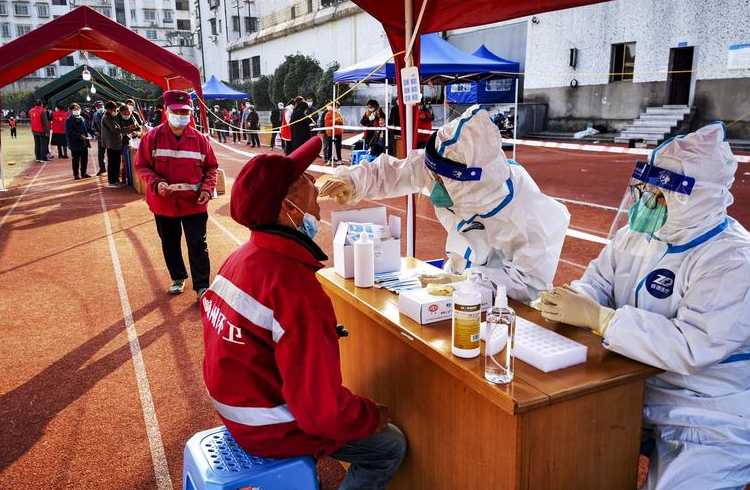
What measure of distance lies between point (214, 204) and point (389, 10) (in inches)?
280

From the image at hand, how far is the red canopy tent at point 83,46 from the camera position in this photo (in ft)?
29.4

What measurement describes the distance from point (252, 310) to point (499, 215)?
4.07 feet

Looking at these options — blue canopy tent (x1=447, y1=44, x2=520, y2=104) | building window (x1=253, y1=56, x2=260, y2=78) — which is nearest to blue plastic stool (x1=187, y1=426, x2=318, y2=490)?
blue canopy tent (x1=447, y1=44, x2=520, y2=104)

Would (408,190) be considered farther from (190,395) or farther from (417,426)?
(190,395)

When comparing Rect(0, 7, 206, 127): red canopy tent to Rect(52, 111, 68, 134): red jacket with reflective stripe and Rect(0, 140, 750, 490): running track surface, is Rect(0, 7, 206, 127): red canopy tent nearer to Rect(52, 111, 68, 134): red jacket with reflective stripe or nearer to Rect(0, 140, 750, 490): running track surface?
Rect(0, 140, 750, 490): running track surface

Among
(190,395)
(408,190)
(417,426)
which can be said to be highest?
(408,190)

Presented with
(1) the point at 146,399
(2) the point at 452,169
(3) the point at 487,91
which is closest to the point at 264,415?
(2) the point at 452,169

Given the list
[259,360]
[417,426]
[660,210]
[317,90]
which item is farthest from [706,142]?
[317,90]

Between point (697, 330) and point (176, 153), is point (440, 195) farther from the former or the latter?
point (176, 153)

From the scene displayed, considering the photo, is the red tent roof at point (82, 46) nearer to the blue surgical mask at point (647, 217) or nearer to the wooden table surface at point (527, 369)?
the wooden table surface at point (527, 369)

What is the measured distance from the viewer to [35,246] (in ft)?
25.0

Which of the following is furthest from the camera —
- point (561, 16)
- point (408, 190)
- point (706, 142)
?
point (561, 16)

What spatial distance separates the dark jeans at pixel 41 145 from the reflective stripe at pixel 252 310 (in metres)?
20.0

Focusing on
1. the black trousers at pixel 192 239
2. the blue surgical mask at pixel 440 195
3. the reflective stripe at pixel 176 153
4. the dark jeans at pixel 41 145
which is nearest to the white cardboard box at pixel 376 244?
the blue surgical mask at pixel 440 195
